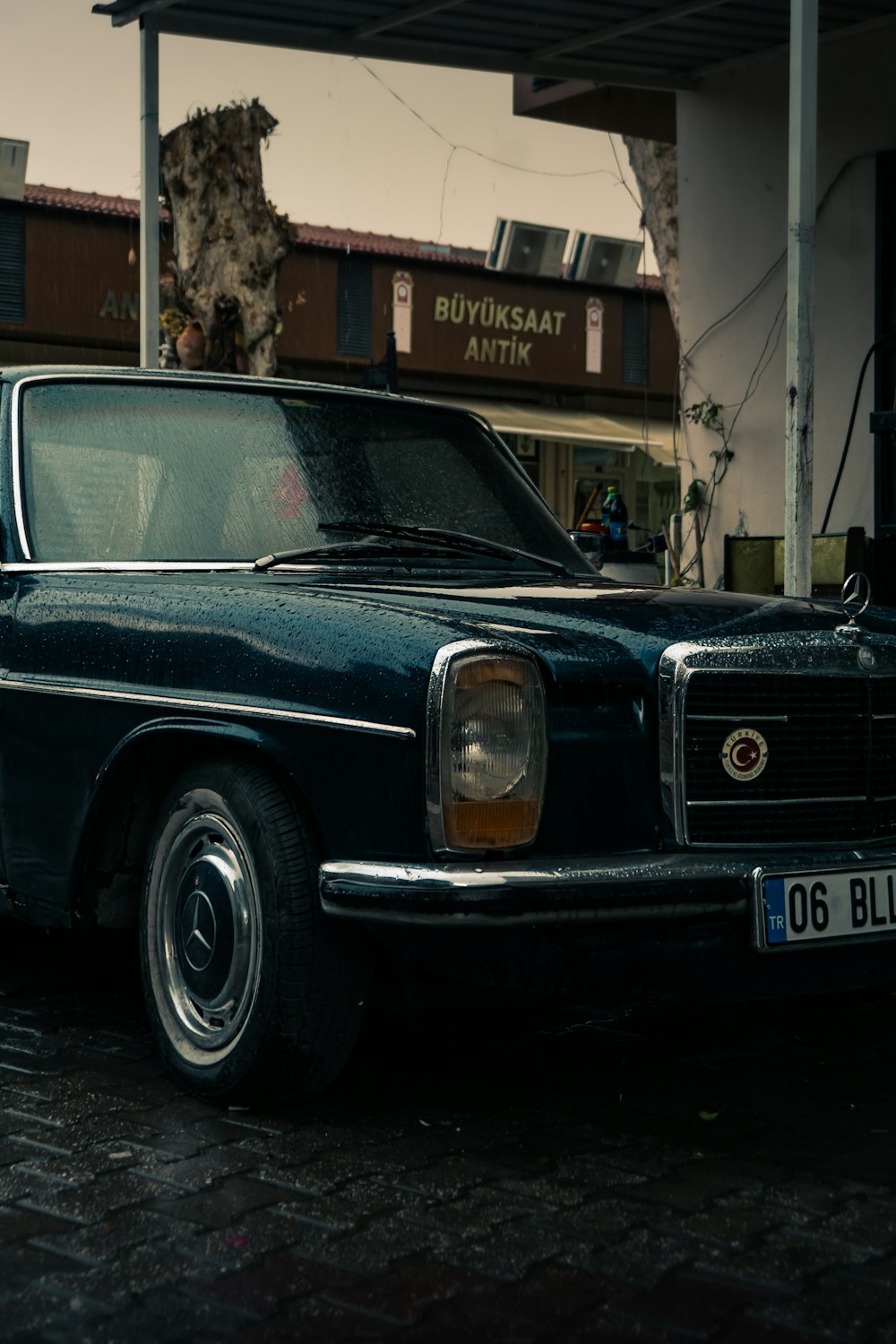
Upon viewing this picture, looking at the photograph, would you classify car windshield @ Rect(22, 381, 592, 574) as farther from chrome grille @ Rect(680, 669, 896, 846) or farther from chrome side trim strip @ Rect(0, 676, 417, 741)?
chrome grille @ Rect(680, 669, 896, 846)

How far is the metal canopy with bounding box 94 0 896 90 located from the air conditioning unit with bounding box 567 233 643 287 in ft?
60.6

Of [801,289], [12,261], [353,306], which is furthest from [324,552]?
[353,306]

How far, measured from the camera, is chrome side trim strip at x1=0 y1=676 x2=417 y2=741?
138 inches

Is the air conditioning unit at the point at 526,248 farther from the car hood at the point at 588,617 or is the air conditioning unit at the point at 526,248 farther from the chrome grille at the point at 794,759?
the chrome grille at the point at 794,759

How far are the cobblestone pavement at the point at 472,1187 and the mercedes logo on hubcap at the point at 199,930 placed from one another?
0.30 m

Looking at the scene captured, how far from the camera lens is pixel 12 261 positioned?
2422cm

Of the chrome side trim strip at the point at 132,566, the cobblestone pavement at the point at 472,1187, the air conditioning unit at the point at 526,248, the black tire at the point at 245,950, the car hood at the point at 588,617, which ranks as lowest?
the cobblestone pavement at the point at 472,1187

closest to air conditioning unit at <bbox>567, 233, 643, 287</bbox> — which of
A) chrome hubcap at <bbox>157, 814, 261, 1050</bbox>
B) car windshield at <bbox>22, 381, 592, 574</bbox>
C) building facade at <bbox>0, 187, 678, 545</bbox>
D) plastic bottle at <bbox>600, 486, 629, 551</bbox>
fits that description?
building facade at <bbox>0, 187, 678, 545</bbox>

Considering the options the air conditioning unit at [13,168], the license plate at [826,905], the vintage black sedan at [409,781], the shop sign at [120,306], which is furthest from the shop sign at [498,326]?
the license plate at [826,905]

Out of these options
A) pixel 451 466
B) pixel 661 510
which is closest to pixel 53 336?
pixel 661 510

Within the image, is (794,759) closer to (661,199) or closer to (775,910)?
(775,910)

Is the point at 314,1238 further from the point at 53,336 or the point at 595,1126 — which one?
the point at 53,336

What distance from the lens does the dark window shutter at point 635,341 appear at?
30.5 metres

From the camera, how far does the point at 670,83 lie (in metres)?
12.3
